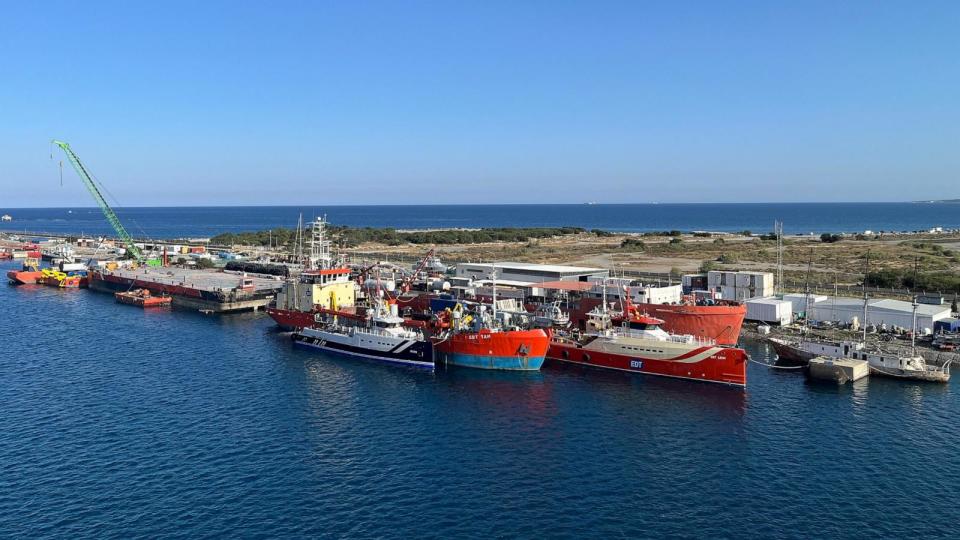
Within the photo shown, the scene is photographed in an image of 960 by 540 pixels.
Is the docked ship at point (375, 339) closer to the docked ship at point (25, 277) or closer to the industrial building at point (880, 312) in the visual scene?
the industrial building at point (880, 312)

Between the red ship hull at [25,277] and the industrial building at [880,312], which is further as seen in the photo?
the red ship hull at [25,277]

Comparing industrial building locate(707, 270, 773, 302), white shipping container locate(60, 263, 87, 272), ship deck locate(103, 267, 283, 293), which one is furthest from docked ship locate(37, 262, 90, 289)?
industrial building locate(707, 270, 773, 302)

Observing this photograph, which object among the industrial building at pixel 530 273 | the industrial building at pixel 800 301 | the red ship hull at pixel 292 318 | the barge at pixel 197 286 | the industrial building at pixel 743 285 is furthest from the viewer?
the barge at pixel 197 286

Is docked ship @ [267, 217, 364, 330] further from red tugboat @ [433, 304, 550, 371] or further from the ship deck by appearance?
the ship deck

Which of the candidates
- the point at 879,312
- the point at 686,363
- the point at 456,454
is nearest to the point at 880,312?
the point at 879,312

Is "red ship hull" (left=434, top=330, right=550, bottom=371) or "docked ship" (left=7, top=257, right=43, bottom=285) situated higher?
"docked ship" (left=7, top=257, right=43, bottom=285)

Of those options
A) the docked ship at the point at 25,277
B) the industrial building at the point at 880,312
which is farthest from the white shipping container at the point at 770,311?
the docked ship at the point at 25,277

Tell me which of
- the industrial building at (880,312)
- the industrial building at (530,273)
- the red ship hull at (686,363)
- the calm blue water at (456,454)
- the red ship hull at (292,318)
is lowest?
the calm blue water at (456,454)

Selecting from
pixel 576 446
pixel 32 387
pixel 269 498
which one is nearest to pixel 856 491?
pixel 576 446
